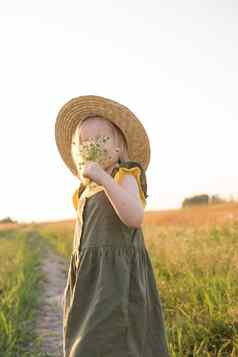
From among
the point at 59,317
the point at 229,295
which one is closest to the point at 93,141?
the point at 229,295

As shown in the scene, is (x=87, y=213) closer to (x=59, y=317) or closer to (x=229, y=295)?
(x=229, y=295)

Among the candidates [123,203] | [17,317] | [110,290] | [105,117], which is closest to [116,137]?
[105,117]

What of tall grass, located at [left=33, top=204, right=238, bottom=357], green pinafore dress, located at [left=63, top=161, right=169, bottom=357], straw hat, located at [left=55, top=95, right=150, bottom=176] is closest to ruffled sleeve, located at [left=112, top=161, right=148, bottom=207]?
green pinafore dress, located at [left=63, top=161, right=169, bottom=357]

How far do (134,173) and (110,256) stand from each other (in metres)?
0.42

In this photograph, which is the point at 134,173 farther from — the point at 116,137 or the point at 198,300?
the point at 198,300

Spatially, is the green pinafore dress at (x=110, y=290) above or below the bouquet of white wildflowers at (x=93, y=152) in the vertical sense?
below

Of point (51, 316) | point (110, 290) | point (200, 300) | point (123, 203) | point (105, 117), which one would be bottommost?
point (51, 316)

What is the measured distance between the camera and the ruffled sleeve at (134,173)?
242 centimetres

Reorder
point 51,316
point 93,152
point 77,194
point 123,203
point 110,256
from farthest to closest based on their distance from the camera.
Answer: point 51,316 < point 77,194 < point 93,152 < point 110,256 < point 123,203

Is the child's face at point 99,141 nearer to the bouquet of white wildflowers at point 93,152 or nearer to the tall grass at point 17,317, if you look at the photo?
the bouquet of white wildflowers at point 93,152

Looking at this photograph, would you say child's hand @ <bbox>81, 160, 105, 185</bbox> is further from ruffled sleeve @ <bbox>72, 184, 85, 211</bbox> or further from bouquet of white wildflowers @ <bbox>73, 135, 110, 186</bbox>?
ruffled sleeve @ <bbox>72, 184, 85, 211</bbox>

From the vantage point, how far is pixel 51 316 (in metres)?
5.16

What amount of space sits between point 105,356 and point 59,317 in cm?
302

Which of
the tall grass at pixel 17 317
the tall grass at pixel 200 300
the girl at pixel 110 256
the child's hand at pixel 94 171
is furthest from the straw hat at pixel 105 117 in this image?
the tall grass at pixel 17 317
